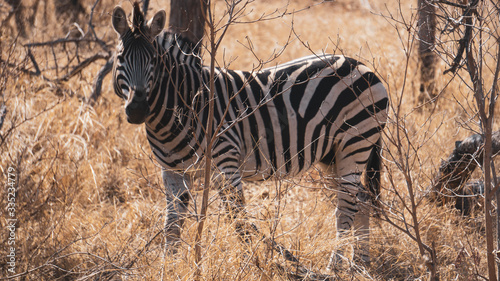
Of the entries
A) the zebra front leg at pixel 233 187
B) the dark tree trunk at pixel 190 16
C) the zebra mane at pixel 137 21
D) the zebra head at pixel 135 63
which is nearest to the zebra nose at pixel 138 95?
the zebra head at pixel 135 63

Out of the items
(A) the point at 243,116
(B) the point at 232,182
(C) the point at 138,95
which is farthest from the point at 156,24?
(B) the point at 232,182

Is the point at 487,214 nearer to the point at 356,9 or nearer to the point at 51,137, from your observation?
the point at 51,137

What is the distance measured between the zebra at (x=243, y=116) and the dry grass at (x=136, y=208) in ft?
0.62

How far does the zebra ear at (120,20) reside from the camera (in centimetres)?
329

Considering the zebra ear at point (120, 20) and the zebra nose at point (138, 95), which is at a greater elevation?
the zebra ear at point (120, 20)

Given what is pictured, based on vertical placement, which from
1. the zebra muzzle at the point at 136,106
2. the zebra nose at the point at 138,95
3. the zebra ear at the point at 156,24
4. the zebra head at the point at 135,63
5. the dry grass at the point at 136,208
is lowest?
the dry grass at the point at 136,208

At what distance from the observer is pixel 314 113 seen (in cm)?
388

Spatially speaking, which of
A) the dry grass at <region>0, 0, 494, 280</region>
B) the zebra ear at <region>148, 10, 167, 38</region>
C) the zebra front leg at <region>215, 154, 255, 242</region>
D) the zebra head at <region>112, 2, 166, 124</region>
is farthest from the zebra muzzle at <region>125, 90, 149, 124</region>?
the zebra front leg at <region>215, 154, 255, 242</region>

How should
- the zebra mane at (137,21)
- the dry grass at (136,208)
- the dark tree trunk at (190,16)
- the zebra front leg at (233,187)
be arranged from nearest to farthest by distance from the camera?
1. the dry grass at (136,208)
2. the zebra mane at (137,21)
3. the zebra front leg at (233,187)
4. the dark tree trunk at (190,16)

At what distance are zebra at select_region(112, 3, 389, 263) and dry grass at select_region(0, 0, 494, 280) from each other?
7.4 inches

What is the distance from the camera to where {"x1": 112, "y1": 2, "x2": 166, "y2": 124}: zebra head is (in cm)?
317

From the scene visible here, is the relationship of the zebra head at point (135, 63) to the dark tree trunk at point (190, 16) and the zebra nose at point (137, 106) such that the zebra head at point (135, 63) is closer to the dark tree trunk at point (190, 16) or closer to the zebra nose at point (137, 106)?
the zebra nose at point (137, 106)

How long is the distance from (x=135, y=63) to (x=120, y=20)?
0.32 meters

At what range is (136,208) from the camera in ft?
13.9
